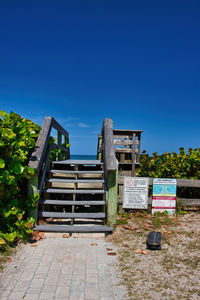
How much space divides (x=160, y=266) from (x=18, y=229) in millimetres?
2484

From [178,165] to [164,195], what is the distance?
52.6 inches

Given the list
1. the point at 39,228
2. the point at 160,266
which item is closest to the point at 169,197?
the point at 160,266

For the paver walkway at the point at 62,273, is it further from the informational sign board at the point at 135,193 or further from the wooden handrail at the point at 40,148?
the informational sign board at the point at 135,193

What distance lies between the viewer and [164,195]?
6.27 m

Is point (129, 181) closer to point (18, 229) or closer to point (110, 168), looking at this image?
point (110, 168)

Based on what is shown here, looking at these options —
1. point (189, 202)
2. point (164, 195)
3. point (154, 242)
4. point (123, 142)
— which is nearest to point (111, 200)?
point (154, 242)

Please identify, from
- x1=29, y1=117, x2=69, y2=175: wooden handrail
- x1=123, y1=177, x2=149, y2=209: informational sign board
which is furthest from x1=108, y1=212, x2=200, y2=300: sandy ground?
x1=29, y1=117, x2=69, y2=175: wooden handrail

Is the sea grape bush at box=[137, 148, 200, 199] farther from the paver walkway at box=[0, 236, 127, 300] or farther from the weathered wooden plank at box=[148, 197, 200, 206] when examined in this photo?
the paver walkway at box=[0, 236, 127, 300]

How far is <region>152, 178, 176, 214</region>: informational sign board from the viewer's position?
620 centimetres

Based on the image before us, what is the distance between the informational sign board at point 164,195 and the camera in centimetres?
620

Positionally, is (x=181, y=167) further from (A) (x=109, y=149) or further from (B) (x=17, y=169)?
(B) (x=17, y=169)

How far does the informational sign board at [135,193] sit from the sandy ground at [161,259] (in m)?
0.38

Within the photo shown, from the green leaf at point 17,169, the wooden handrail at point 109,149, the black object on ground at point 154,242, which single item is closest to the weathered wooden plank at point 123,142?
the wooden handrail at point 109,149

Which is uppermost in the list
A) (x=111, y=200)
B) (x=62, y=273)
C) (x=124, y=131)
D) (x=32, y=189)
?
(x=124, y=131)
